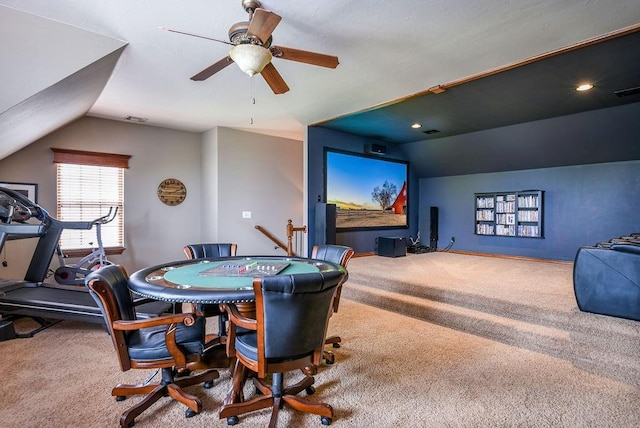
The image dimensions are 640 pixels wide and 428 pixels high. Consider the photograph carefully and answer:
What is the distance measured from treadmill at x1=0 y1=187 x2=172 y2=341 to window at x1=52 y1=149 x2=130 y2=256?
1201mm

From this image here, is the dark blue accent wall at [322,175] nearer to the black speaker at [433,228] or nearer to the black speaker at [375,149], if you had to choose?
the black speaker at [375,149]

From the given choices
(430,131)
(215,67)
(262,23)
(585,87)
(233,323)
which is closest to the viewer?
(233,323)

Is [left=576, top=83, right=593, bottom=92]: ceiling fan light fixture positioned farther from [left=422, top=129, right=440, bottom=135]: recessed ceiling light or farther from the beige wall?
the beige wall

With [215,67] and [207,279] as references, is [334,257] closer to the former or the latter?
[207,279]

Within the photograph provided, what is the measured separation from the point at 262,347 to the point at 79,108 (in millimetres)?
4192

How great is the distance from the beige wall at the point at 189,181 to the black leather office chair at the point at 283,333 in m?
4.03

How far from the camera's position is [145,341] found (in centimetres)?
194

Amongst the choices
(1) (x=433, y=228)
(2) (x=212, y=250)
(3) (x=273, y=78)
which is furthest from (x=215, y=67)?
(1) (x=433, y=228)

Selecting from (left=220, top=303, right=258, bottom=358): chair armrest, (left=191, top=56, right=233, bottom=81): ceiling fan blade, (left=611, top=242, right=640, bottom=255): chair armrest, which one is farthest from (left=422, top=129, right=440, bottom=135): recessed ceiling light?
(left=220, top=303, right=258, bottom=358): chair armrest

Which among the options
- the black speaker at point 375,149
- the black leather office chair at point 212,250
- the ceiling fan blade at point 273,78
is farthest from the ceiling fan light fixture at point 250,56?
the black speaker at point 375,149

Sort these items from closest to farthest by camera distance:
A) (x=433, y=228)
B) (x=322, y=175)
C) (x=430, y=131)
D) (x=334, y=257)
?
(x=334, y=257)
(x=322, y=175)
(x=430, y=131)
(x=433, y=228)

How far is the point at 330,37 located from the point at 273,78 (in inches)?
22.9

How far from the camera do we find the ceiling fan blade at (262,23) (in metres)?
1.89

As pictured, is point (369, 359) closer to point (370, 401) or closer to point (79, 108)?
point (370, 401)
